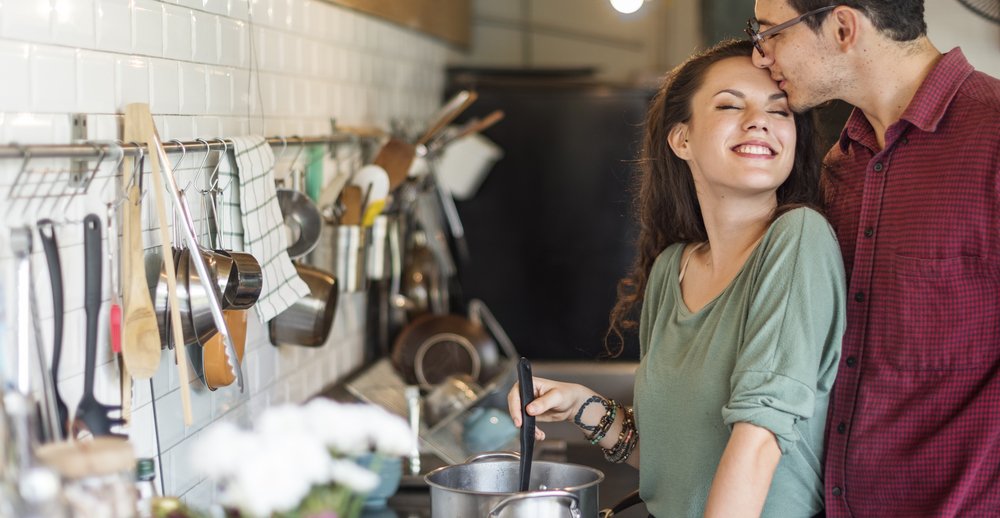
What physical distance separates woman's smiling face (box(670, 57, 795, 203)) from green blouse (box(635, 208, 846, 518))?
121mm

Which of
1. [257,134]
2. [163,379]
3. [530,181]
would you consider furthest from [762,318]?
[530,181]

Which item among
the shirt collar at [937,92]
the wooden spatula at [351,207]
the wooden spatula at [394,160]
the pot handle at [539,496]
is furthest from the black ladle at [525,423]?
the wooden spatula at [394,160]

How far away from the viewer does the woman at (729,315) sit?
1.47 m

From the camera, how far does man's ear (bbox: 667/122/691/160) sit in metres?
1.82

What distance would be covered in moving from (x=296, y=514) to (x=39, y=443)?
1.04ft

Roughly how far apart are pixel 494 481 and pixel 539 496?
280 mm

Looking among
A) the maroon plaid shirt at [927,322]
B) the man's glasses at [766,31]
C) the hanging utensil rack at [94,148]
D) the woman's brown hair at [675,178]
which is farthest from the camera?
the woman's brown hair at [675,178]

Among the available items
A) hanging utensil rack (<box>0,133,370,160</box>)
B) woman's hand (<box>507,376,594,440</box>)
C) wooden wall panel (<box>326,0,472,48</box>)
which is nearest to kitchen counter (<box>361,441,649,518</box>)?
woman's hand (<box>507,376,594,440</box>)

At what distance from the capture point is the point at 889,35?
1.63 meters

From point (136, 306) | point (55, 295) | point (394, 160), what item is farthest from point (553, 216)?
point (55, 295)

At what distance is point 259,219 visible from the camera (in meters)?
1.88

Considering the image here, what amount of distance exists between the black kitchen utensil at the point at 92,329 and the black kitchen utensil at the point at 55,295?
51 millimetres

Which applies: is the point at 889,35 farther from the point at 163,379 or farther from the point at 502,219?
the point at 502,219

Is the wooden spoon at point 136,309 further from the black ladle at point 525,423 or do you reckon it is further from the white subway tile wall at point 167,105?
the black ladle at point 525,423
